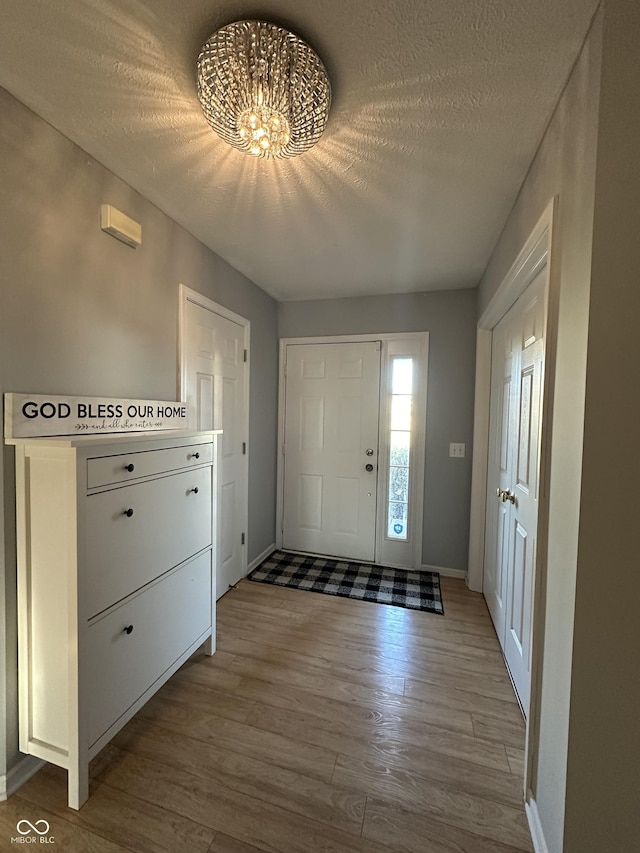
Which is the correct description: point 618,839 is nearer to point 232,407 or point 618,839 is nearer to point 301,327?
point 232,407

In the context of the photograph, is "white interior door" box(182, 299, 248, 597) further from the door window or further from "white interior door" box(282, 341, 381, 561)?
the door window

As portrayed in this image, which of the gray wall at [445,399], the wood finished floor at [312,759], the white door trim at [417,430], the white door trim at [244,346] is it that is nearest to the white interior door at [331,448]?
the white door trim at [417,430]

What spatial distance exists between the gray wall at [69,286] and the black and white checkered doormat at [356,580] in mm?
1723

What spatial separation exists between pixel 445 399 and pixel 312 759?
2375mm

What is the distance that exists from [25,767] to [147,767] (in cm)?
42

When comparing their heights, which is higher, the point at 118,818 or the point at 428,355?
the point at 428,355

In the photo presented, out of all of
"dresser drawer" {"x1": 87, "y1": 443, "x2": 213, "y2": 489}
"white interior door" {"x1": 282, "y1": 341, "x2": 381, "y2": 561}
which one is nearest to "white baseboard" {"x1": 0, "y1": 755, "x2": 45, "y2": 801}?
"dresser drawer" {"x1": 87, "y1": 443, "x2": 213, "y2": 489}

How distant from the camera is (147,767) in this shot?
128 centimetres

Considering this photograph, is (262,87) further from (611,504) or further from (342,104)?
(611,504)

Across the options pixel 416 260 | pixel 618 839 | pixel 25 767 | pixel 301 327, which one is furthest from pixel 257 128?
pixel 25 767

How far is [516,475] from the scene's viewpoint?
5.97ft

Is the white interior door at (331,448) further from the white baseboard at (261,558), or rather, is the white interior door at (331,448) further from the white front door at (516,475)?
the white front door at (516,475)

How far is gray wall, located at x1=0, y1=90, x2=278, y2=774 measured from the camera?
1162 mm

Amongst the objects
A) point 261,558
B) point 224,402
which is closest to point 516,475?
point 224,402
